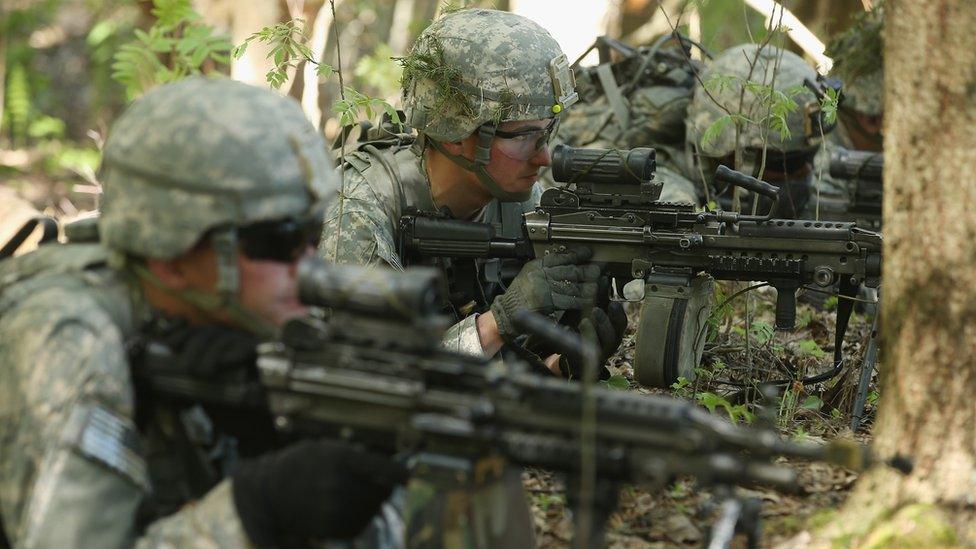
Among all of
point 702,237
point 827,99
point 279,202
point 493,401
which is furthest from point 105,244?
point 827,99

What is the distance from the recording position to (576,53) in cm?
1016

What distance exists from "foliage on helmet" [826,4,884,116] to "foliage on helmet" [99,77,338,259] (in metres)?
6.48

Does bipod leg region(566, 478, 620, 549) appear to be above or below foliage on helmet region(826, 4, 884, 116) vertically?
below

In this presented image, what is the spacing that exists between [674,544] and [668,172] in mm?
4658

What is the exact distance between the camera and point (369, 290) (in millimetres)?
2826

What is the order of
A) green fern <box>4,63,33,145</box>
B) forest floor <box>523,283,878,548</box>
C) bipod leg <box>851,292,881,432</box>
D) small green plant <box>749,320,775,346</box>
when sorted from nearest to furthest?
forest floor <box>523,283,878,548</box>
bipod leg <box>851,292,881,432</box>
small green plant <box>749,320,775,346</box>
green fern <box>4,63,33,145</box>

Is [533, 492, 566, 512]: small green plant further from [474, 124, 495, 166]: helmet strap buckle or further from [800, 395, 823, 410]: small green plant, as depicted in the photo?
[474, 124, 495, 166]: helmet strap buckle

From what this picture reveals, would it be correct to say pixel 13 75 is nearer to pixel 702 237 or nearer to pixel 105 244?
pixel 702 237

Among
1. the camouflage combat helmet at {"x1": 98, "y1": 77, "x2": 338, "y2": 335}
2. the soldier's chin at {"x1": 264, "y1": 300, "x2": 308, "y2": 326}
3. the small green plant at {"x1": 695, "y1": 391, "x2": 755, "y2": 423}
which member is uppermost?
the camouflage combat helmet at {"x1": 98, "y1": 77, "x2": 338, "y2": 335}

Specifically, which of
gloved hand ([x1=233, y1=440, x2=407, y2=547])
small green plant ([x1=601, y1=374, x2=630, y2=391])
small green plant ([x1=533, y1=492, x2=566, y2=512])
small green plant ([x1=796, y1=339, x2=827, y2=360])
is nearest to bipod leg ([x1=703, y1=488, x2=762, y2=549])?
gloved hand ([x1=233, y1=440, x2=407, y2=547])

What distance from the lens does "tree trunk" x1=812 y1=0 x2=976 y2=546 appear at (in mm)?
3025

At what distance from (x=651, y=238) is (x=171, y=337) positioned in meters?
3.04

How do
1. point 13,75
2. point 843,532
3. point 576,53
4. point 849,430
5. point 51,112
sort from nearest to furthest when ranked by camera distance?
point 843,532, point 849,430, point 576,53, point 13,75, point 51,112

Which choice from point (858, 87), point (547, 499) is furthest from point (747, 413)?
point (858, 87)
